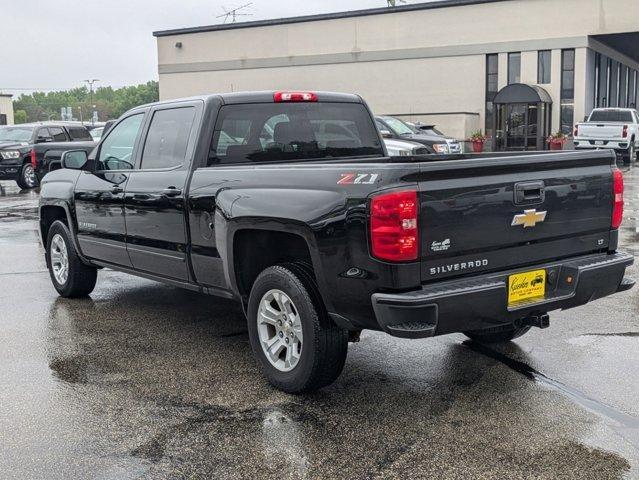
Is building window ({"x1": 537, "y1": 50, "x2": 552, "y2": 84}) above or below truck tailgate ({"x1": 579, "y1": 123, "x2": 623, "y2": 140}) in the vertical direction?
above

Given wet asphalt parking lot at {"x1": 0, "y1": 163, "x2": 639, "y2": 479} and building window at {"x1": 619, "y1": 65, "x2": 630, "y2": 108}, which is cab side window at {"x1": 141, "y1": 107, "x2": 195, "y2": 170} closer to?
wet asphalt parking lot at {"x1": 0, "y1": 163, "x2": 639, "y2": 479}

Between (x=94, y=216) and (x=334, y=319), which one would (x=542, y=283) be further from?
(x=94, y=216)

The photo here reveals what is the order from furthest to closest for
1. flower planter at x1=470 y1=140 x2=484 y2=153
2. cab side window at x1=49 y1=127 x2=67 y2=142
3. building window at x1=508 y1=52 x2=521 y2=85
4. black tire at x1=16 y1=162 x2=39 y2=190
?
building window at x1=508 y1=52 x2=521 y2=85
flower planter at x1=470 y1=140 x2=484 y2=153
cab side window at x1=49 y1=127 x2=67 y2=142
black tire at x1=16 y1=162 x2=39 y2=190

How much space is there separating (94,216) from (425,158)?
3.09m

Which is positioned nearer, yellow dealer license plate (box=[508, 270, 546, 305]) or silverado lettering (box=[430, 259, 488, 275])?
silverado lettering (box=[430, 259, 488, 275])

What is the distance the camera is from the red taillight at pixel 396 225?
4031mm

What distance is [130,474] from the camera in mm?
3709

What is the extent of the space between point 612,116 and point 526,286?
90.3ft

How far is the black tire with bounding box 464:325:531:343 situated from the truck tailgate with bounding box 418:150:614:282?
97 cm

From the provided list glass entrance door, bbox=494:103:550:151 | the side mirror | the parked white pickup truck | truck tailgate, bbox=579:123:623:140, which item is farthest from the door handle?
glass entrance door, bbox=494:103:550:151

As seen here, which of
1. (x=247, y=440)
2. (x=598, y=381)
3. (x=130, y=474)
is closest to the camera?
(x=130, y=474)

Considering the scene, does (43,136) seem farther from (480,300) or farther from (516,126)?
(516,126)

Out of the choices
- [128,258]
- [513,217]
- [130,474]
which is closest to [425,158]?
[513,217]

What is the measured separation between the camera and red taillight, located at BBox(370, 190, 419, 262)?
4.03 m
